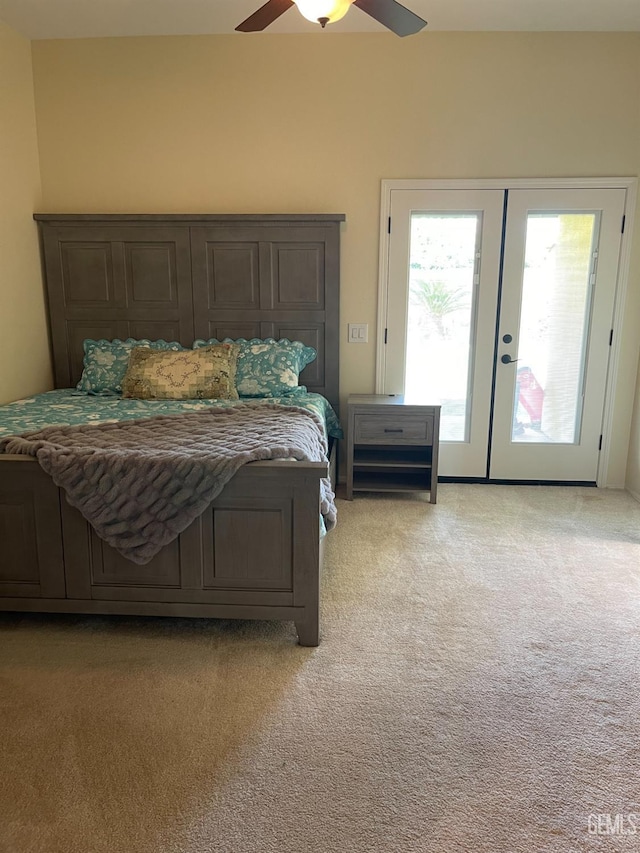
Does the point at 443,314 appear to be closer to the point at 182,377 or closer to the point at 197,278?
the point at 197,278

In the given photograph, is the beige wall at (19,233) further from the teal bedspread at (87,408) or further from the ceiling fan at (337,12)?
the ceiling fan at (337,12)

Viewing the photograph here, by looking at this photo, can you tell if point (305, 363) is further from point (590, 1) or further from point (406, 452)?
point (590, 1)

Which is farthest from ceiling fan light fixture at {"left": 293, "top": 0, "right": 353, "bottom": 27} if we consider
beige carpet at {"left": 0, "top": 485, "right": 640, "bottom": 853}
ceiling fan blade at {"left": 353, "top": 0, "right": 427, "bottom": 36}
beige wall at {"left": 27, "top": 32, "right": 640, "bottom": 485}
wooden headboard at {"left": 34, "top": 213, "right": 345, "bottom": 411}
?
beige carpet at {"left": 0, "top": 485, "right": 640, "bottom": 853}

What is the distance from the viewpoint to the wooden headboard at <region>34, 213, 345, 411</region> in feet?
12.0

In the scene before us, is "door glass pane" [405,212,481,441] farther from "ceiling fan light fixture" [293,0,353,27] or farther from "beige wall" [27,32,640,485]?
"ceiling fan light fixture" [293,0,353,27]

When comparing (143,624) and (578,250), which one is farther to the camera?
(578,250)

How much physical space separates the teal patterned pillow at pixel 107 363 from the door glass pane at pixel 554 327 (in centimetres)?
228

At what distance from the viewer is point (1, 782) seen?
5.05 feet

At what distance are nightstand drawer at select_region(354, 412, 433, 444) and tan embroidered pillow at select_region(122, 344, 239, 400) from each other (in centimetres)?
81

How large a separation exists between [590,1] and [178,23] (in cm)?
232

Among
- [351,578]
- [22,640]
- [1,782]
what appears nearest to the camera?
[1,782]

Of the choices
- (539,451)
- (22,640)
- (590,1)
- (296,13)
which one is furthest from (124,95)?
(539,451)

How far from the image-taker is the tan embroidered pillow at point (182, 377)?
3.25 meters

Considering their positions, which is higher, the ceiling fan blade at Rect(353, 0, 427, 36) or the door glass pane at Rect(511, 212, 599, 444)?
the ceiling fan blade at Rect(353, 0, 427, 36)
